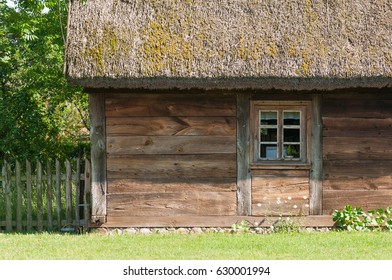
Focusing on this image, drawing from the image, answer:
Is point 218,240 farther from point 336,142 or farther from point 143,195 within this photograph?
point 336,142

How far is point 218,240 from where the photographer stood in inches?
362

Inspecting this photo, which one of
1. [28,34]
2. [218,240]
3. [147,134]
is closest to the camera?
[218,240]

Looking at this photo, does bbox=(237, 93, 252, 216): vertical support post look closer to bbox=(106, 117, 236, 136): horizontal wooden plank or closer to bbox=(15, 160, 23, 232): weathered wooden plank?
bbox=(106, 117, 236, 136): horizontal wooden plank

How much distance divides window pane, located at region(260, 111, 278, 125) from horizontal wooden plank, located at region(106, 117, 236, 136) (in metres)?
0.45

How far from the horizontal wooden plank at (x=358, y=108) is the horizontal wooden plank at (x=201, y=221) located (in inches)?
62.7

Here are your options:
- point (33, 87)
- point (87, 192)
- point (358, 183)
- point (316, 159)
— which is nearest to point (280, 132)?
point (316, 159)

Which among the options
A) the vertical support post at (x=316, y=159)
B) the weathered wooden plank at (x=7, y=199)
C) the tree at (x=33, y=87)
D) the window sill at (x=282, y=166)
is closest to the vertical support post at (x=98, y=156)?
the weathered wooden plank at (x=7, y=199)

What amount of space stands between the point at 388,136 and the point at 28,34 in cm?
717

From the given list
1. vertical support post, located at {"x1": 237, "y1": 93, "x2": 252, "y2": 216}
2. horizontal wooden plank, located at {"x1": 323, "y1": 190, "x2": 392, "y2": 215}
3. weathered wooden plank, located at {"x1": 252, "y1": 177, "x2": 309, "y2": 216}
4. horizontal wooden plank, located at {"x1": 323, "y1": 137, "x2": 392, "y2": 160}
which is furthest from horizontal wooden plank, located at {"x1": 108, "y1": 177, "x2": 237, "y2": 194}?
horizontal wooden plank, located at {"x1": 323, "y1": 137, "x2": 392, "y2": 160}

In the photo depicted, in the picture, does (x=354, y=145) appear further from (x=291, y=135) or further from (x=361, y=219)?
(x=361, y=219)

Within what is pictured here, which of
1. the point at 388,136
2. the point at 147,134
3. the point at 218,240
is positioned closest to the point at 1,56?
the point at 147,134

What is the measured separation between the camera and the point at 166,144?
395 inches

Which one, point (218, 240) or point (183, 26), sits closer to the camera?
point (218, 240)

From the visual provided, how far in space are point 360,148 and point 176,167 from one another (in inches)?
111
